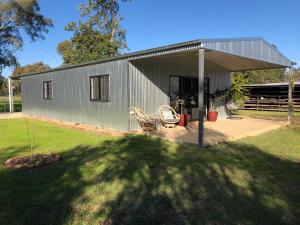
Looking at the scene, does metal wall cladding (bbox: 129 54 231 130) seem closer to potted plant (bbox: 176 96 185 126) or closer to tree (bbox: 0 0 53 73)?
potted plant (bbox: 176 96 185 126)

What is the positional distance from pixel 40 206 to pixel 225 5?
17.8 m

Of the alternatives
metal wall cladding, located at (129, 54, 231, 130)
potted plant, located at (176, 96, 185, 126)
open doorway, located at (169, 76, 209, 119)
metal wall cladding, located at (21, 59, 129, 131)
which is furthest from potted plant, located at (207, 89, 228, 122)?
metal wall cladding, located at (21, 59, 129, 131)

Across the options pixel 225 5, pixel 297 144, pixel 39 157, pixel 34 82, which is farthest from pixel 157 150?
pixel 225 5

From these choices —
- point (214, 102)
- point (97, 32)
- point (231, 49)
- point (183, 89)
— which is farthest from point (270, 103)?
point (97, 32)

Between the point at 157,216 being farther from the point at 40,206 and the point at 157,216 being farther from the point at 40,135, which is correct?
the point at 40,135

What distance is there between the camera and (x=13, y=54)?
2902 cm

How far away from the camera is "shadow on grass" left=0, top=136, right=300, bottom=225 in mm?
2969

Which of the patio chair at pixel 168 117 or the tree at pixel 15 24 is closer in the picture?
the patio chair at pixel 168 117

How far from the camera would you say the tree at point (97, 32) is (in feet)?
84.0

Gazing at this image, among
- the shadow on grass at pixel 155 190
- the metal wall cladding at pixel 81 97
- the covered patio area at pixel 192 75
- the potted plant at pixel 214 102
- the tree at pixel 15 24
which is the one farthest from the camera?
the tree at pixel 15 24

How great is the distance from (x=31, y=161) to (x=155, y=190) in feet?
8.67

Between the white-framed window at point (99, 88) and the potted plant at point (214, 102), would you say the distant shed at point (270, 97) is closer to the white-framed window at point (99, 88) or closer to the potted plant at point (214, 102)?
the potted plant at point (214, 102)

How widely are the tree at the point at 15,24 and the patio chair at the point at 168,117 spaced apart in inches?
966

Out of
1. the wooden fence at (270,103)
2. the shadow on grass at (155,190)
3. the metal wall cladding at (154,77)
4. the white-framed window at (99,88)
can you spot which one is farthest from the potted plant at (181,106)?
the wooden fence at (270,103)
